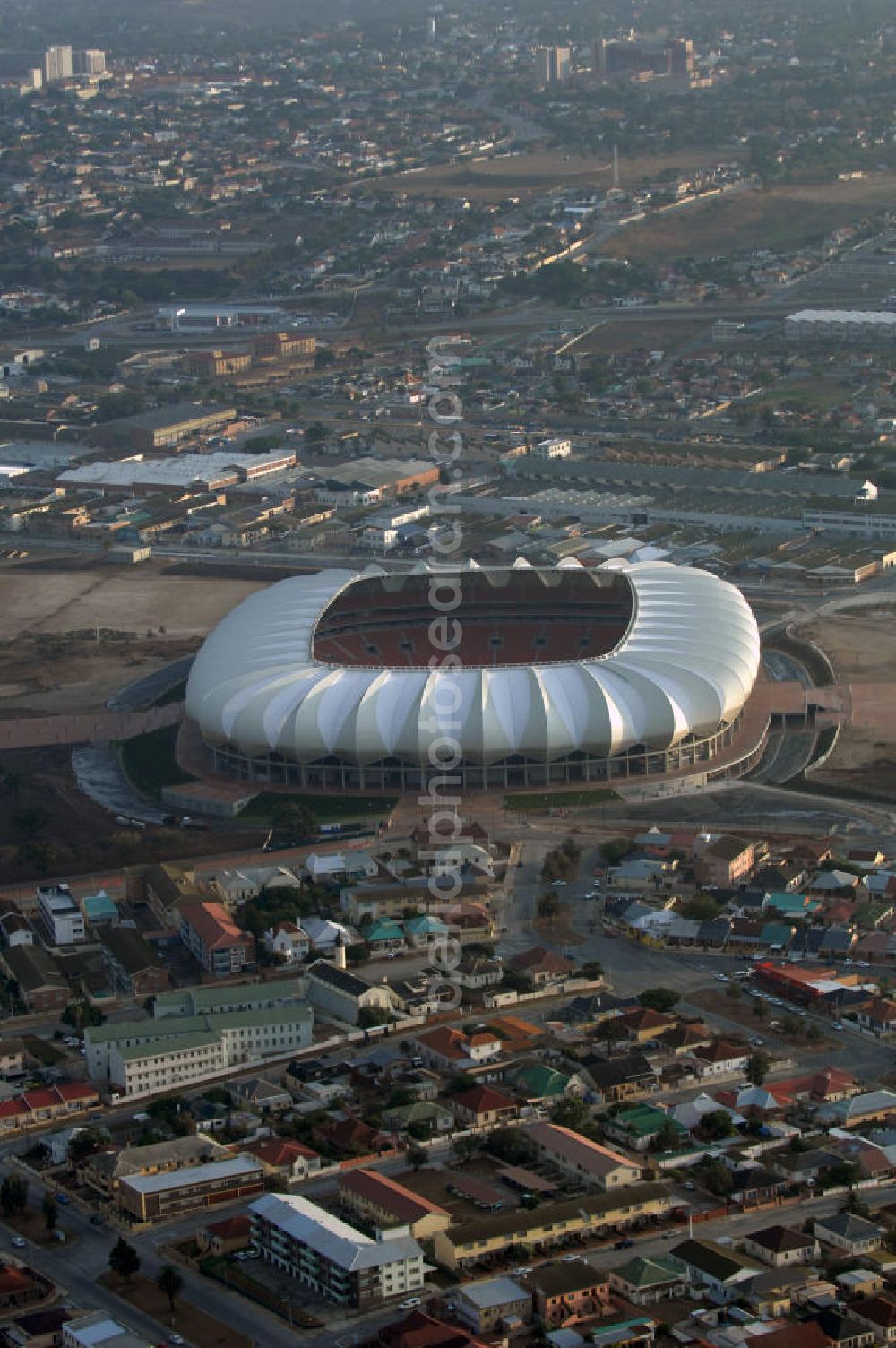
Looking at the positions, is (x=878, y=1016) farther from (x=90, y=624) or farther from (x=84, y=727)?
(x=90, y=624)

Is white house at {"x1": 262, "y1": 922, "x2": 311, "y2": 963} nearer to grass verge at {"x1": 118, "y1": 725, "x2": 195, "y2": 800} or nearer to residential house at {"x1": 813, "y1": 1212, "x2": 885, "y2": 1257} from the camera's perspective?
grass verge at {"x1": 118, "y1": 725, "x2": 195, "y2": 800}

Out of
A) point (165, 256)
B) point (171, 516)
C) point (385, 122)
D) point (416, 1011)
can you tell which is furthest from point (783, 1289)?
point (385, 122)

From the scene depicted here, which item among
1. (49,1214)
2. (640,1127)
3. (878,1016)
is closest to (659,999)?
(878,1016)

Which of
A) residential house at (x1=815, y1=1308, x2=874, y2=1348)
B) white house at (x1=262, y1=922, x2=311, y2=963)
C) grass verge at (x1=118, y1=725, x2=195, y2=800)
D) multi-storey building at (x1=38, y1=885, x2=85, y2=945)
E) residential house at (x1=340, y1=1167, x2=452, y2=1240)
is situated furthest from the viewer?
grass verge at (x1=118, y1=725, x2=195, y2=800)

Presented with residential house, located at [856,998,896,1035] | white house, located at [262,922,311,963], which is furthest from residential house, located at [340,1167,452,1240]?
white house, located at [262,922,311,963]

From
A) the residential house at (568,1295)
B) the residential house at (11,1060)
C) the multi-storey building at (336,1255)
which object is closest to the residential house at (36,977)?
the residential house at (11,1060)

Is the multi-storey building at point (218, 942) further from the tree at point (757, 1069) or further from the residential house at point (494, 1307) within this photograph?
the residential house at point (494, 1307)

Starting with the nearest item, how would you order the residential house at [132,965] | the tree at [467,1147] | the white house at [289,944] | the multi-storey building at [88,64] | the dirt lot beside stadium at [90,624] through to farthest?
the tree at [467,1147]
the residential house at [132,965]
the white house at [289,944]
the dirt lot beside stadium at [90,624]
the multi-storey building at [88,64]
